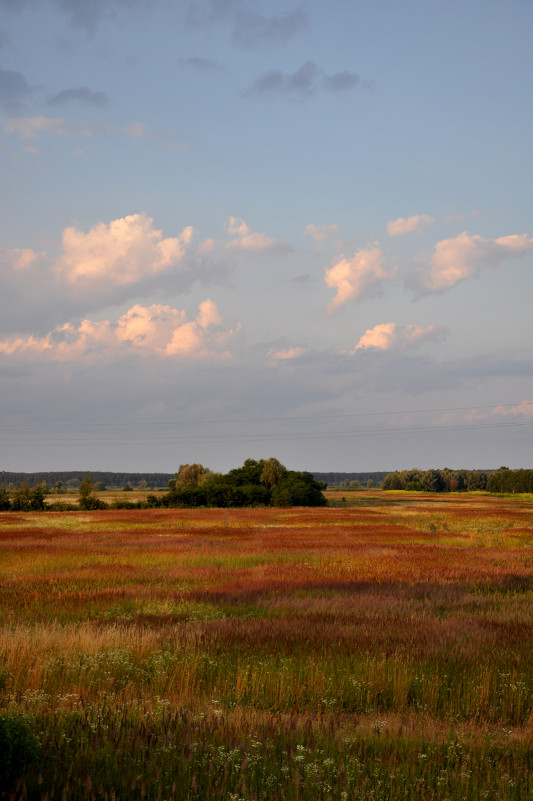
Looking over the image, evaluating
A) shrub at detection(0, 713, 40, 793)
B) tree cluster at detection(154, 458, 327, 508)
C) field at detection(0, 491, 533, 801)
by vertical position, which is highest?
shrub at detection(0, 713, 40, 793)

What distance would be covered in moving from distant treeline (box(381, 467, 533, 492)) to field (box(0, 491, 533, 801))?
135580mm

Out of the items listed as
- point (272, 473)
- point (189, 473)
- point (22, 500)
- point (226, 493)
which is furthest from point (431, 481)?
point (22, 500)

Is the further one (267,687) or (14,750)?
(267,687)

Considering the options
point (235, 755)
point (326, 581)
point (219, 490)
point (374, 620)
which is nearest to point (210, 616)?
point (374, 620)

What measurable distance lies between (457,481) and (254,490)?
123796 millimetres

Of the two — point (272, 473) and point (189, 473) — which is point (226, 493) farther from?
point (189, 473)

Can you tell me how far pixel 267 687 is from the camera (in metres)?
6.84

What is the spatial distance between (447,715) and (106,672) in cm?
403

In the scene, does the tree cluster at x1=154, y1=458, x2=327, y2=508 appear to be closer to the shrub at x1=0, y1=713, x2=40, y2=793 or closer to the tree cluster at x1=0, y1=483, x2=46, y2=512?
the tree cluster at x1=0, y1=483, x2=46, y2=512

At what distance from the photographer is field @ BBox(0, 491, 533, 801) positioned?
13.6 feet

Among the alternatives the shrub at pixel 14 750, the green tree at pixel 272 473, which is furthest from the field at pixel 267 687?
the green tree at pixel 272 473

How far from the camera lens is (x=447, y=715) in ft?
20.4

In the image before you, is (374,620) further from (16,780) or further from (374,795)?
(16,780)

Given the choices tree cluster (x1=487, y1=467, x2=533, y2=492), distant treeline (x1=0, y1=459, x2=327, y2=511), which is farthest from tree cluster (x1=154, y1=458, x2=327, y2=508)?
tree cluster (x1=487, y1=467, x2=533, y2=492)
